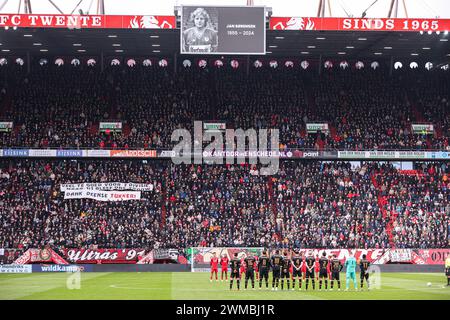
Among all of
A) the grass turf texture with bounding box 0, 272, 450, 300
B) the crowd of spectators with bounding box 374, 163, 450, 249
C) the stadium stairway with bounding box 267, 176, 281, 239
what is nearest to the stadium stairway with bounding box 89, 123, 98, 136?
the stadium stairway with bounding box 267, 176, 281, 239

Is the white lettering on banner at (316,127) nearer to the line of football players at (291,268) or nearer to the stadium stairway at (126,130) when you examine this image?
the stadium stairway at (126,130)

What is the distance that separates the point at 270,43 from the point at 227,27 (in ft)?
27.5

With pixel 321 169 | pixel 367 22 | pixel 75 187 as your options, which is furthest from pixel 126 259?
pixel 367 22

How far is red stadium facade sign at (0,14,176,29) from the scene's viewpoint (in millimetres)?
50938

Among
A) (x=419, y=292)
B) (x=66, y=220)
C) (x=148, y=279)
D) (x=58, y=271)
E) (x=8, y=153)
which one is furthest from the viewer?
(x=8, y=153)

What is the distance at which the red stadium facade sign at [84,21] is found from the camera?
167ft

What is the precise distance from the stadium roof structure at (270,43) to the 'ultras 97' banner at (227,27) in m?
3.99

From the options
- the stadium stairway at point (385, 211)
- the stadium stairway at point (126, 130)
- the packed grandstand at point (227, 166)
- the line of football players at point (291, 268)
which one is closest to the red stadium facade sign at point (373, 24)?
the packed grandstand at point (227, 166)

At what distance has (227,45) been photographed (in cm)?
4956

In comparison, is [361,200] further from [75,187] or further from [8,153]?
[8,153]

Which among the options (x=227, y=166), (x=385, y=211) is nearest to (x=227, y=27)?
(x=227, y=166)
